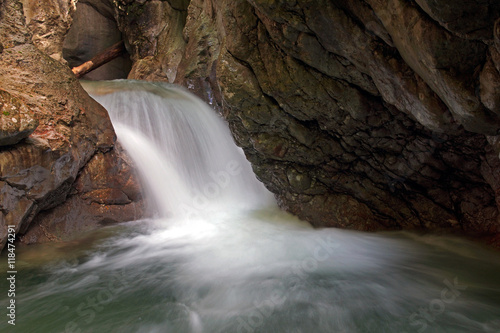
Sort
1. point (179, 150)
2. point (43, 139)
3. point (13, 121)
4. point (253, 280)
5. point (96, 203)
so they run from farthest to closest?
point (179, 150), point (96, 203), point (43, 139), point (13, 121), point (253, 280)

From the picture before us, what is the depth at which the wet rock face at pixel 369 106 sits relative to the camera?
2529 millimetres

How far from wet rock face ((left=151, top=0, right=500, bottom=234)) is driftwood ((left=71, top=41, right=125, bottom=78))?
40.3ft

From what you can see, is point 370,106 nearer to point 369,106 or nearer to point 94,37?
point 369,106

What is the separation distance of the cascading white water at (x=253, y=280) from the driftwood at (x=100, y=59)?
944cm

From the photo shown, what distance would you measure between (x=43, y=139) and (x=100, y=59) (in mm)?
12539

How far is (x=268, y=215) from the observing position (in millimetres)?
7336

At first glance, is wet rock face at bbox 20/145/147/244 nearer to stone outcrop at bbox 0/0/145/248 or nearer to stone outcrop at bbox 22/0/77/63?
stone outcrop at bbox 0/0/145/248

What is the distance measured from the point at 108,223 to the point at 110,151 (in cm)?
160

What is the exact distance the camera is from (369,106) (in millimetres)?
4293

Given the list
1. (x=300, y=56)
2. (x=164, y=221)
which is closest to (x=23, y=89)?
(x=164, y=221)

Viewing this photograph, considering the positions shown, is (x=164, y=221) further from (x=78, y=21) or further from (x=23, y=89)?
(x=78, y=21)

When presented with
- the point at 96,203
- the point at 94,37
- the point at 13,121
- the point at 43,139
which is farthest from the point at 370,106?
the point at 94,37

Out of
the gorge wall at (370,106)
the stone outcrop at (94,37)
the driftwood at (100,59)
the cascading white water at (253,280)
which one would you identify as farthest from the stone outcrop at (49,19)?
the stone outcrop at (94,37)

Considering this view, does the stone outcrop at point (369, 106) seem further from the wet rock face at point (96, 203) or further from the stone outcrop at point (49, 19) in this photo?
the stone outcrop at point (49, 19)
